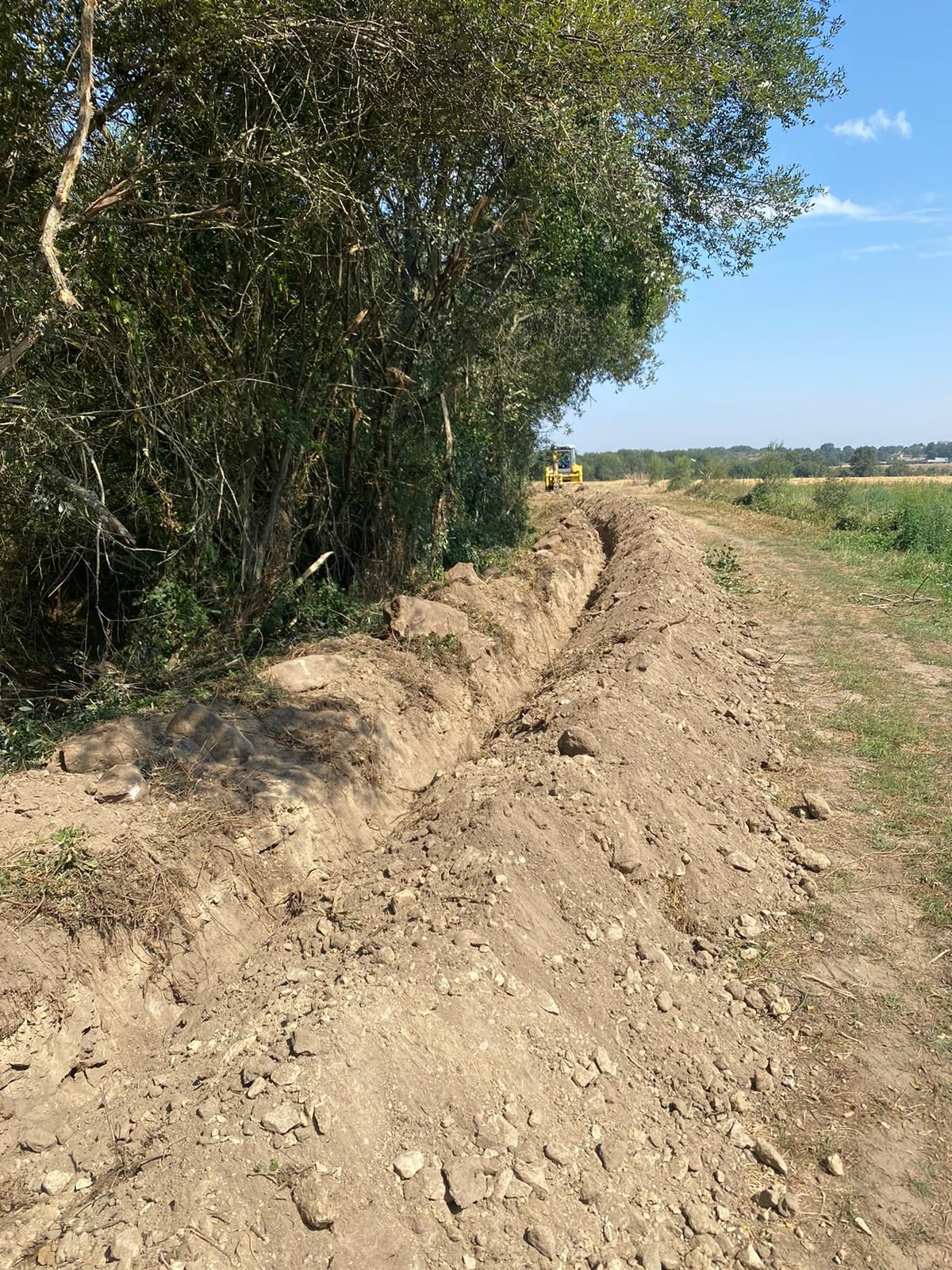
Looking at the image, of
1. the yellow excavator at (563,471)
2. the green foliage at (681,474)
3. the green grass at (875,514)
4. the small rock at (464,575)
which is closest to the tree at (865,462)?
the green foliage at (681,474)

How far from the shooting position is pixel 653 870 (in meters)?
4.56

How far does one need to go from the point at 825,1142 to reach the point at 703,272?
11182mm

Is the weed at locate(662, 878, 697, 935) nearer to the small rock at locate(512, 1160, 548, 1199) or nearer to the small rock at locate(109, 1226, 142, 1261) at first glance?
the small rock at locate(512, 1160, 548, 1199)

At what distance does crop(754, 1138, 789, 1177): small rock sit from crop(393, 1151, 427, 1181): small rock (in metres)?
1.30

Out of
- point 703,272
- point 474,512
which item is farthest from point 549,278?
point 474,512

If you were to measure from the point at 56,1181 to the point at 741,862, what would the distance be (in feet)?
11.8

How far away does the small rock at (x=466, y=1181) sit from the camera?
2.71 meters

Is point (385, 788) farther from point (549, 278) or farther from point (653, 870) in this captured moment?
point (549, 278)

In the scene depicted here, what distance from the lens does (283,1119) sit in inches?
111

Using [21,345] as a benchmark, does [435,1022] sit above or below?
below

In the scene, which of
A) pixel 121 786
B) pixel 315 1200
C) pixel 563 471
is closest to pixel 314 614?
pixel 121 786

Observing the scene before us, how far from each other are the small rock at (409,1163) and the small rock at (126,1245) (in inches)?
31.9

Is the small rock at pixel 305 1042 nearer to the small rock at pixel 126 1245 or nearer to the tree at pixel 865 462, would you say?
the small rock at pixel 126 1245

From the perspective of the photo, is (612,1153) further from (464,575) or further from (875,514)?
(875,514)
